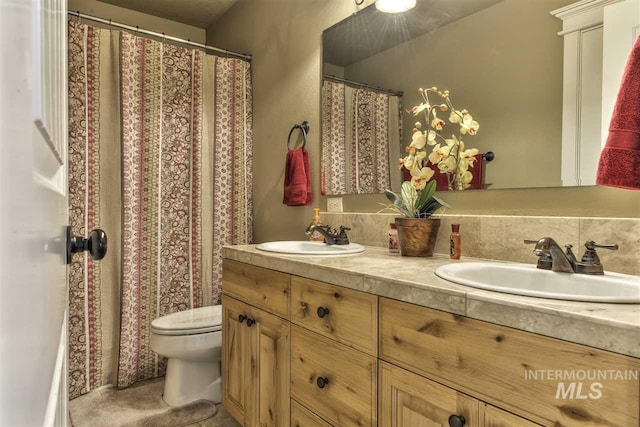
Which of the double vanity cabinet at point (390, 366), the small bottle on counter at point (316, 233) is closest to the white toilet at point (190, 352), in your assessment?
the double vanity cabinet at point (390, 366)

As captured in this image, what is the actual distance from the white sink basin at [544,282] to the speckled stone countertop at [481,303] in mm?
21

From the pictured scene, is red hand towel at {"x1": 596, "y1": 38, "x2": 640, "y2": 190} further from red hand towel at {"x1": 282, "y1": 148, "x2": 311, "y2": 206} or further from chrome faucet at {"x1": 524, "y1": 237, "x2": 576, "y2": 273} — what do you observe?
red hand towel at {"x1": 282, "y1": 148, "x2": 311, "y2": 206}

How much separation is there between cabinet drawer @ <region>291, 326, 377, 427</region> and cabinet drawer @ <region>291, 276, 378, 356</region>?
0.03 m

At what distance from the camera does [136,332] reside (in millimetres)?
2328

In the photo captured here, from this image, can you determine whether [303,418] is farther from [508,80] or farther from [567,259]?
[508,80]

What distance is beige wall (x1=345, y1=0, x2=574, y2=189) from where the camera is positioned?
1267 mm

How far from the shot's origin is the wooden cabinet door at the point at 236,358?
1635mm

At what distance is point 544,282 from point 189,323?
5.41 ft

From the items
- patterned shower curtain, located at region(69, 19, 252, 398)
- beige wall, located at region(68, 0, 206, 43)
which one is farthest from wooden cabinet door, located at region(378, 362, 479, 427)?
beige wall, located at region(68, 0, 206, 43)

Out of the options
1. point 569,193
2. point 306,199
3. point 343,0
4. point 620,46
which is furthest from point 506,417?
point 343,0

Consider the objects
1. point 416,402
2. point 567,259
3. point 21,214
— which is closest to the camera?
point 21,214

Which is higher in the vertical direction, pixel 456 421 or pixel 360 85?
pixel 360 85

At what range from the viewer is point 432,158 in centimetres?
158

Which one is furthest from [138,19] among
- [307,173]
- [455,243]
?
[455,243]
